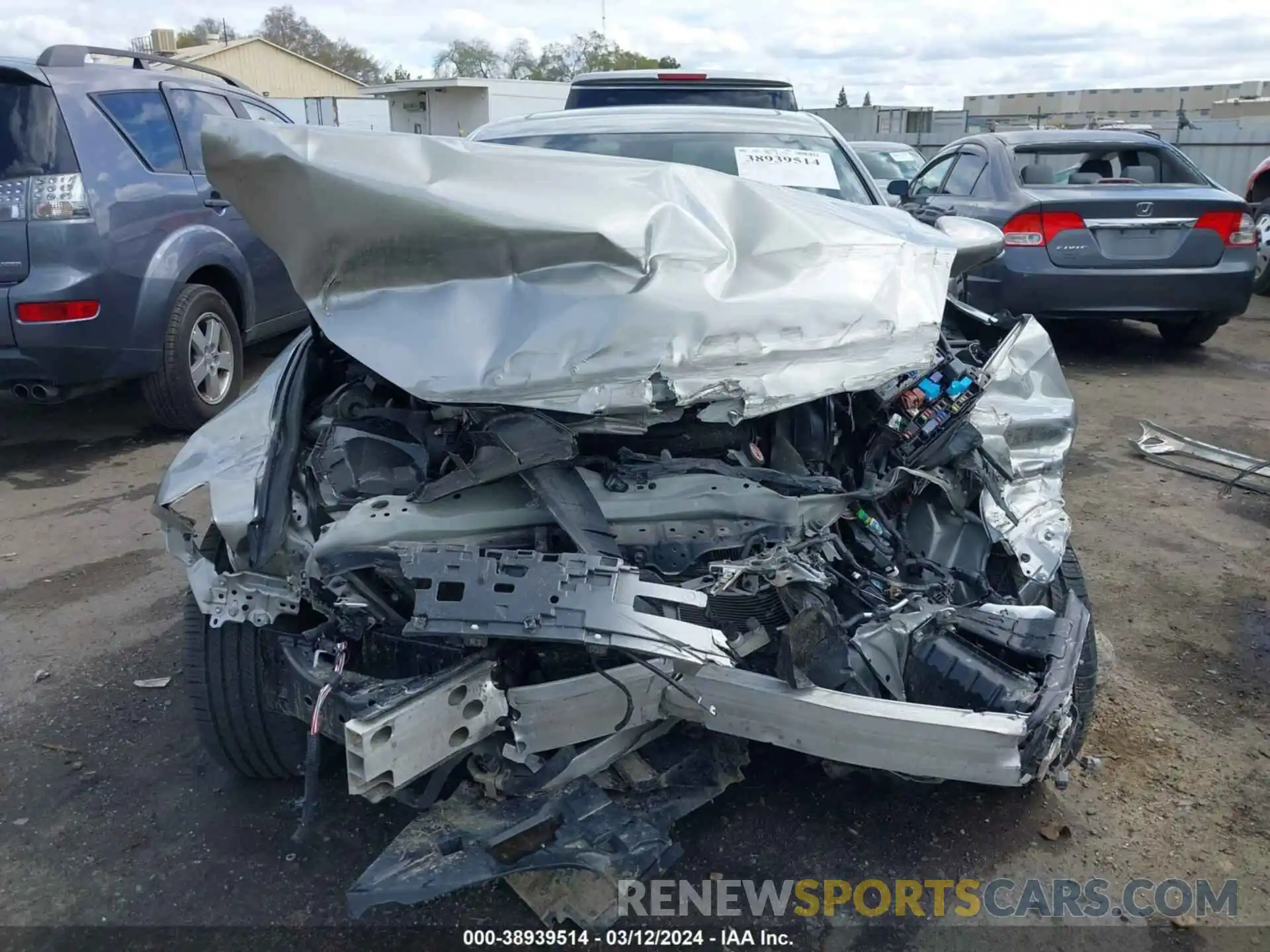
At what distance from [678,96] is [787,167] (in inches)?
119

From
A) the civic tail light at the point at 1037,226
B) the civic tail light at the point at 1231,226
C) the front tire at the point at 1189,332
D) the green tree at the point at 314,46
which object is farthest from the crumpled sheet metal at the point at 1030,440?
the green tree at the point at 314,46

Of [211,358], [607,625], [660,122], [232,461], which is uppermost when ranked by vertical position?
[660,122]

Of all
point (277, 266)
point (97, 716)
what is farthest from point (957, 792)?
point (277, 266)

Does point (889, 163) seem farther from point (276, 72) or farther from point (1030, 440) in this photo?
point (276, 72)

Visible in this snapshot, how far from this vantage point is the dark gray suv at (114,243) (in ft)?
14.8

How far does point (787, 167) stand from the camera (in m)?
3.88

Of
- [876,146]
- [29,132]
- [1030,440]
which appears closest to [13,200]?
[29,132]

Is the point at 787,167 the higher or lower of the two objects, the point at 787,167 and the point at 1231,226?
the higher

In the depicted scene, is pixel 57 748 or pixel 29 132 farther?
pixel 29 132

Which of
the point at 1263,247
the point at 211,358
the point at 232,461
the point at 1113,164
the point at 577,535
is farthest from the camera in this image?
the point at 1263,247

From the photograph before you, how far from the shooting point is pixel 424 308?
2.23m

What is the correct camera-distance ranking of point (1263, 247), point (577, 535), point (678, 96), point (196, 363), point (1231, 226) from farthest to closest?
point (1263, 247)
point (678, 96)
point (1231, 226)
point (196, 363)
point (577, 535)

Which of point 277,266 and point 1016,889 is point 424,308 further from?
point 277,266

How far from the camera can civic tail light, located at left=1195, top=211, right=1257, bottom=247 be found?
6199mm
